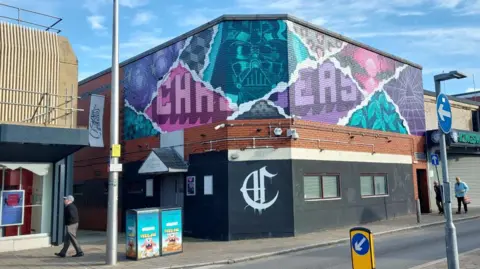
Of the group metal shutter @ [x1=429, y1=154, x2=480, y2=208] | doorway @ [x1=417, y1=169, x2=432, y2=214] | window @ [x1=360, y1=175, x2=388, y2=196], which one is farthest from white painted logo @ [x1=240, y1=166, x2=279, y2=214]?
metal shutter @ [x1=429, y1=154, x2=480, y2=208]

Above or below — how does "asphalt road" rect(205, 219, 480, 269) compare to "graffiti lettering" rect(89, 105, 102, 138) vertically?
below

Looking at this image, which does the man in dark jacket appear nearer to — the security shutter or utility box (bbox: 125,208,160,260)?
utility box (bbox: 125,208,160,260)

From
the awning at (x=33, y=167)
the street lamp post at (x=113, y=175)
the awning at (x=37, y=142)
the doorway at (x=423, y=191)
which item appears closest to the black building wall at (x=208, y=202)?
the awning at (x=37, y=142)

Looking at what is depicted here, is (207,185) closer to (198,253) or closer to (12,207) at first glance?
(198,253)

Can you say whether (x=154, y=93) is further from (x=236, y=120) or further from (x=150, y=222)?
(x=150, y=222)

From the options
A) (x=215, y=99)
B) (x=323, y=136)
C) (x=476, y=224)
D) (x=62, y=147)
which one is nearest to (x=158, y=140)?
(x=215, y=99)

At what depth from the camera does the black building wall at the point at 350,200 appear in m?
16.1

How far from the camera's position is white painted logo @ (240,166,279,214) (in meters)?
15.6

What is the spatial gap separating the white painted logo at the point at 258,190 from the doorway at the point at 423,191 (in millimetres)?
11518

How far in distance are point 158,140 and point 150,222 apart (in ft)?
24.6

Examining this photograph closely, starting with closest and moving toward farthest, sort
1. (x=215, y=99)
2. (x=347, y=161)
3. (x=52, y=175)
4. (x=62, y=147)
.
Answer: (x=62, y=147)
(x=52, y=175)
(x=215, y=99)
(x=347, y=161)

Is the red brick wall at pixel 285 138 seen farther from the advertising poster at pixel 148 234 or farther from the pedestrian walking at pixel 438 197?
the advertising poster at pixel 148 234

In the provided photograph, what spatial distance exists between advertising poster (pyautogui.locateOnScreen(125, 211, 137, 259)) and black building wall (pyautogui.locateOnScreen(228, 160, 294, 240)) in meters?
4.22

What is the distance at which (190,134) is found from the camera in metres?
17.4
